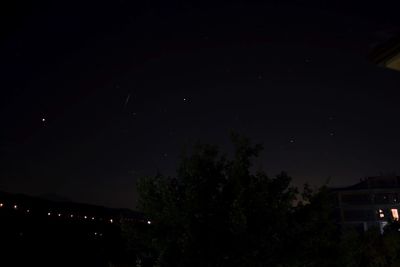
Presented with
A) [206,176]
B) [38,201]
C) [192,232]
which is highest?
[38,201]

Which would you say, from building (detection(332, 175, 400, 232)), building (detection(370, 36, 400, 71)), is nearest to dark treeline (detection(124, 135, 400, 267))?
building (detection(370, 36, 400, 71))

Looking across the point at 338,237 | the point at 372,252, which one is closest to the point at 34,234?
the point at 372,252

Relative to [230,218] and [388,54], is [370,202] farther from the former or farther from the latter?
[388,54]

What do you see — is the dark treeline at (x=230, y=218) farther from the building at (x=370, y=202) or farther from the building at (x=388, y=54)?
the building at (x=370, y=202)

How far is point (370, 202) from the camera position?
6812 cm

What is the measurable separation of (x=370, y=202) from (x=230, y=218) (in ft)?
224

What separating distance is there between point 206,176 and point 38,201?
21928mm

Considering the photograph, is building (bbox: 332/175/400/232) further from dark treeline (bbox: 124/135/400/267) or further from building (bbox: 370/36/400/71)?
building (bbox: 370/36/400/71)

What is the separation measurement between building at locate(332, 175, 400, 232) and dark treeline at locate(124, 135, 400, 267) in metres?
62.5

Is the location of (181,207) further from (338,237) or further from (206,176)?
(338,237)

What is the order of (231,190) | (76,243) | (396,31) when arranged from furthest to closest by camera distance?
(76,243) → (231,190) → (396,31)

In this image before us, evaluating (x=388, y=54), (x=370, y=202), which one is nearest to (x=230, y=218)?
(x=388, y=54)

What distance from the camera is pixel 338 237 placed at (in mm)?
8227

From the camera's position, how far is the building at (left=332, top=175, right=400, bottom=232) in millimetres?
66500
